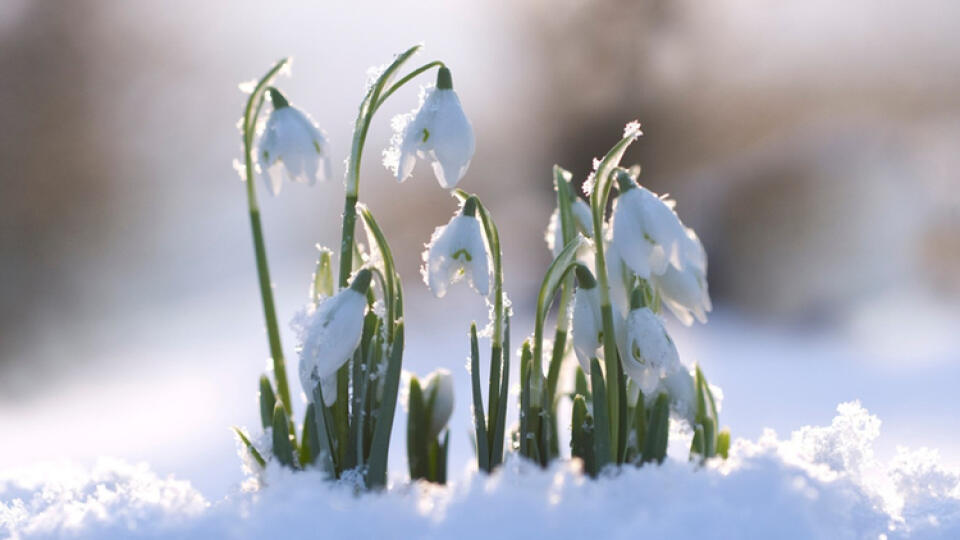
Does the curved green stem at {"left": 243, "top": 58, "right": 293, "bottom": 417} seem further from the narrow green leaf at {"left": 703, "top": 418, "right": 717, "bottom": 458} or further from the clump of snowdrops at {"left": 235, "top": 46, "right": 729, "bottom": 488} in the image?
the narrow green leaf at {"left": 703, "top": 418, "right": 717, "bottom": 458}

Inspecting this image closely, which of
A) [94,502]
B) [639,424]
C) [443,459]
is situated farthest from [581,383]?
[94,502]

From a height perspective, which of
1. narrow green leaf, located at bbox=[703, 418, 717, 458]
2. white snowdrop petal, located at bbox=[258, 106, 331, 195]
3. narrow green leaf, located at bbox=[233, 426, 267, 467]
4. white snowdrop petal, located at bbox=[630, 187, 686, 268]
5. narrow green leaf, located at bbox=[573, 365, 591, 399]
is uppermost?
white snowdrop petal, located at bbox=[258, 106, 331, 195]

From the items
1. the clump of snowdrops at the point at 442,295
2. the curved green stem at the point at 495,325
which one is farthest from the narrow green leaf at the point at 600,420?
the curved green stem at the point at 495,325

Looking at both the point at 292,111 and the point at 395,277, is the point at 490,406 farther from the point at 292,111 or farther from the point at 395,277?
the point at 292,111

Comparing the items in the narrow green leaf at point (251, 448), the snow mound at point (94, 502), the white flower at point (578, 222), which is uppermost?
the white flower at point (578, 222)

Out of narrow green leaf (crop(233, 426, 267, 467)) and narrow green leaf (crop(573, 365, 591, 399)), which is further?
narrow green leaf (crop(573, 365, 591, 399))

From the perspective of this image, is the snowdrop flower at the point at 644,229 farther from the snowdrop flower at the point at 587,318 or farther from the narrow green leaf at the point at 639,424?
the narrow green leaf at the point at 639,424

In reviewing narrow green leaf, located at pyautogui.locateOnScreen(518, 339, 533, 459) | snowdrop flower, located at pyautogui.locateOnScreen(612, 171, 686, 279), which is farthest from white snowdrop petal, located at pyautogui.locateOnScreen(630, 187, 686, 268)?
narrow green leaf, located at pyautogui.locateOnScreen(518, 339, 533, 459)
